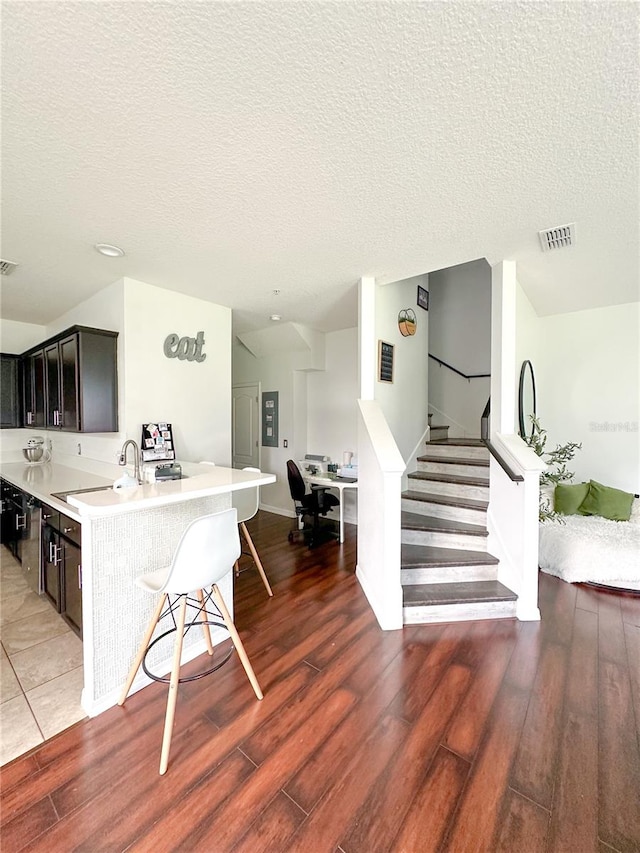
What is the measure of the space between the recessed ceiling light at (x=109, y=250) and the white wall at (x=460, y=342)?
4448 millimetres

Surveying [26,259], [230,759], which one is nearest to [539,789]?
[230,759]

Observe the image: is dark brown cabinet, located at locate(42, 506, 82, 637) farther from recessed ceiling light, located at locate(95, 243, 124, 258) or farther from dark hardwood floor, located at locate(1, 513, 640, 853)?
recessed ceiling light, located at locate(95, 243, 124, 258)

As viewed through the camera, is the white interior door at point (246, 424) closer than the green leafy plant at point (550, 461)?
No

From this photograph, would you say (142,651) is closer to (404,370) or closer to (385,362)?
(385,362)

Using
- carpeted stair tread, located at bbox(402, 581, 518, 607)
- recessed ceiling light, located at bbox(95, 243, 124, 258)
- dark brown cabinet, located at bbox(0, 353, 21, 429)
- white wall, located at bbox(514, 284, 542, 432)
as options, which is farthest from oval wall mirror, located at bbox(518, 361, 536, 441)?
dark brown cabinet, located at bbox(0, 353, 21, 429)

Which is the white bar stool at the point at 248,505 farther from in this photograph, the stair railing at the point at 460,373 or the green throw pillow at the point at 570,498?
the stair railing at the point at 460,373

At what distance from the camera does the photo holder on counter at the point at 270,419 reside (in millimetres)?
5535

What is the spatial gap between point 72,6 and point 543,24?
1.43 meters

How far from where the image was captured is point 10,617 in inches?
100

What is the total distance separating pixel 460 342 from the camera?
5.32 m

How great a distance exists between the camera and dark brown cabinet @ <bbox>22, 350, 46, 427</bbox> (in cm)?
366

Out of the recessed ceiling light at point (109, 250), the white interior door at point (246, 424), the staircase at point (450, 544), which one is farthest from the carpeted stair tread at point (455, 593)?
the white interior door at point (246, 424)

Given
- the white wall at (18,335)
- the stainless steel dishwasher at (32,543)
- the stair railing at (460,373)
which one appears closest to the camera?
the stainless steel dishwasher at (32,543)

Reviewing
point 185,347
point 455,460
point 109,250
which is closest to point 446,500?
point 455,460
